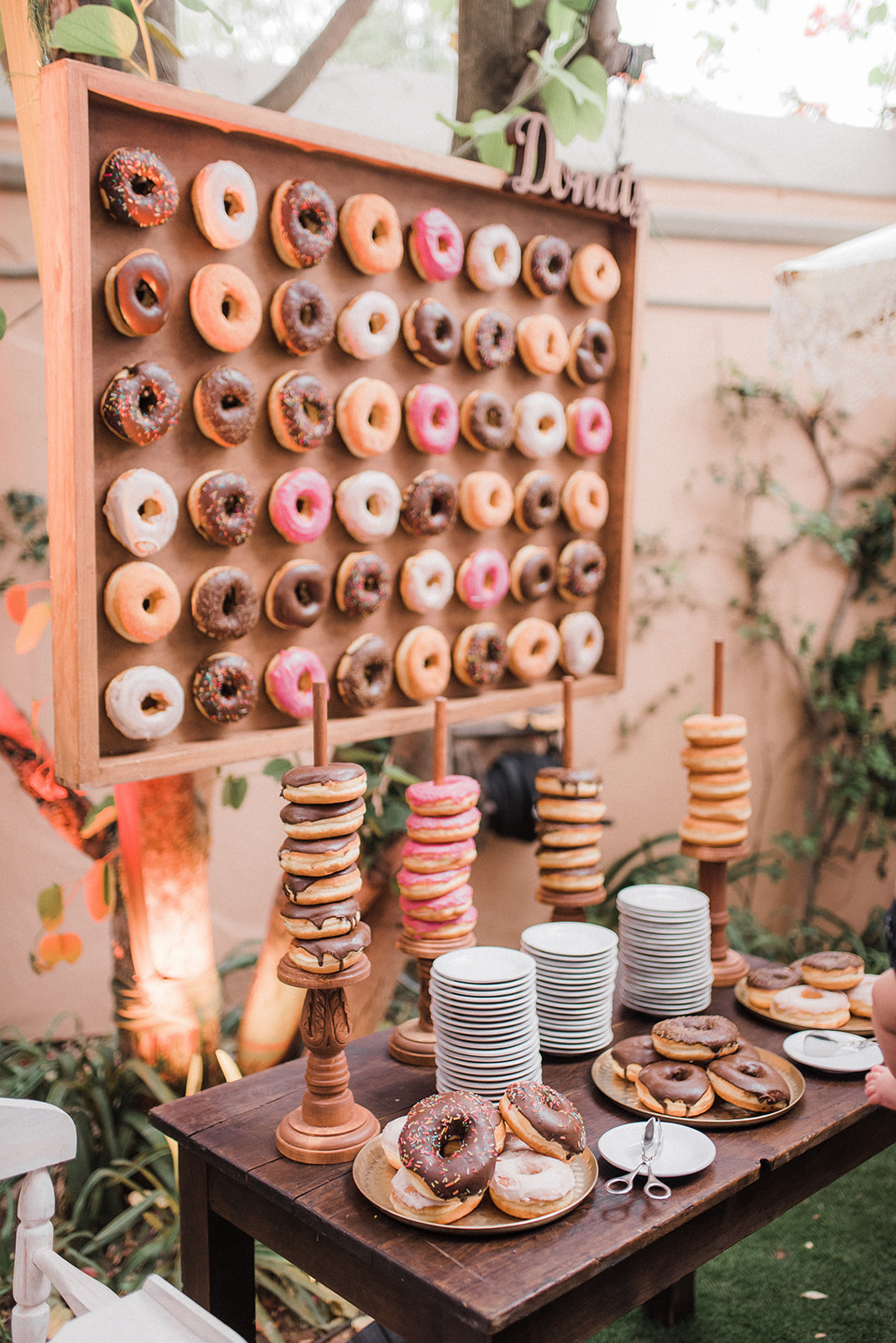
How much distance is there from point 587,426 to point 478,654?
0.58 meters

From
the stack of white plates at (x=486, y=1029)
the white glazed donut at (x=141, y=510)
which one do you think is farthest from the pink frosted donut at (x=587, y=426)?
the stack of white plates at (x=486, y=1029)

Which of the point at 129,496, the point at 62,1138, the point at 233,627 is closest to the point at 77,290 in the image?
the point at 129,496

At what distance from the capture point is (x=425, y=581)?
217cm

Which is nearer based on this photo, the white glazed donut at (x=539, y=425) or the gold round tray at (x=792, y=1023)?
the gold round tray at (x=792, y=1023)

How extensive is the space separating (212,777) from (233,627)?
0.66 m

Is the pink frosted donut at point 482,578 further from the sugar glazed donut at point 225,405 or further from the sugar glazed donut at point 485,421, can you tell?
the sugar glazed donut at point 225,405

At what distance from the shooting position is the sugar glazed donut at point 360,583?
2035 millimetres

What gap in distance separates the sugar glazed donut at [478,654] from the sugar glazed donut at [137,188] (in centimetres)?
98

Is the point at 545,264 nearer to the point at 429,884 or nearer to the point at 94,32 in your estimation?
the point at 94,32

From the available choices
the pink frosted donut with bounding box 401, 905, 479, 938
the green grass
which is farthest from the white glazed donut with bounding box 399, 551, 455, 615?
the green grass

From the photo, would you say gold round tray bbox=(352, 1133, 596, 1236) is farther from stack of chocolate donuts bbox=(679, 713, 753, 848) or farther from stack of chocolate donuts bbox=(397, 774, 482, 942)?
stack of chocolate donuts bbox=(679, 713, 753, 848)

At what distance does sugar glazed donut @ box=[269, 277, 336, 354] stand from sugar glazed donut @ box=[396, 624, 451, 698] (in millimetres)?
584

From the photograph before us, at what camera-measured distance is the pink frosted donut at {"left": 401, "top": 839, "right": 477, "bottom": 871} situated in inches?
70.1

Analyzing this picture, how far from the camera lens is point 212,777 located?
243 centimetres
